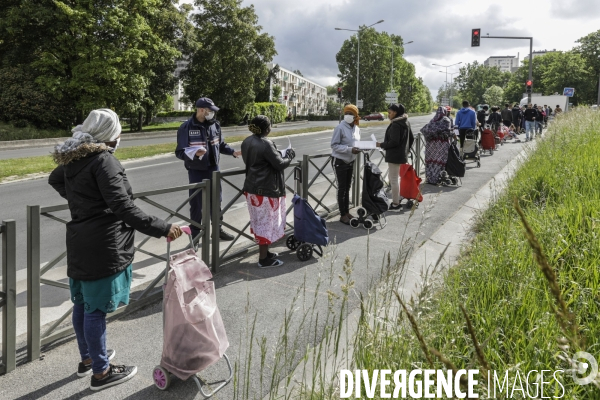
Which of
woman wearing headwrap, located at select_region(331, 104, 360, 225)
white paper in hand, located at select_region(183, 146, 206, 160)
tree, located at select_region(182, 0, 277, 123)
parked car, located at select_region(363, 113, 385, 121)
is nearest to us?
white paper in hand, located at select_region(183, 146, 206, 160)

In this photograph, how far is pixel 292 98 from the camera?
388 ft

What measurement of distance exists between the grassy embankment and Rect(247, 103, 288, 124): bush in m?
43.8

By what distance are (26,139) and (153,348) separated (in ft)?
83.9

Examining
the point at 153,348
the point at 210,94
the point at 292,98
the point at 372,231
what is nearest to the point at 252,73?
the point at 210,94

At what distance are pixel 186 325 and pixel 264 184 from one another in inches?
94.8

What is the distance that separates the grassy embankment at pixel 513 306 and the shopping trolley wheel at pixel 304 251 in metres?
1.77

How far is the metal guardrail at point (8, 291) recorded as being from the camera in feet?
10.4

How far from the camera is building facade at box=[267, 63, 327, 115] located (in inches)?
4512

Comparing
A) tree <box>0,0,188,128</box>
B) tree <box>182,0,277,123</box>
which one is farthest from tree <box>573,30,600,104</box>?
tree <box>0,0,188,128</box>

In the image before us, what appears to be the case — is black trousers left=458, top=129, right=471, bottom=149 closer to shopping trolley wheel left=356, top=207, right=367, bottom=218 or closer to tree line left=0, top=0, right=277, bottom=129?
shopping trolley wheel left=356, top=207, right=367, bottom=218

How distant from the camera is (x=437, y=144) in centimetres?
1074

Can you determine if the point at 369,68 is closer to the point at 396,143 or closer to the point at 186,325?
the point at 396,143

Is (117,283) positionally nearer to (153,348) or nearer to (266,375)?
(153,348)

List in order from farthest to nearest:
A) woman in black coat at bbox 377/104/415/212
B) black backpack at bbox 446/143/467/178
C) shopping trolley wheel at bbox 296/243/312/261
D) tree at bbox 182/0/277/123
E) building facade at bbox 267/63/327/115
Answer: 1. building facade at bbox 267/63/327/115
2. tree at bbox 182/0/277/123
3. black backpack at bbox 446/143/467/178
4. woman in black coat at bbox 377/104/415/212
5. shopping trolley wheel at bbox 296/243/312/261
